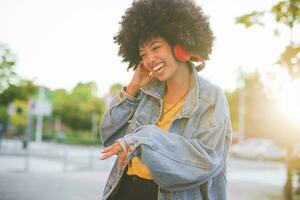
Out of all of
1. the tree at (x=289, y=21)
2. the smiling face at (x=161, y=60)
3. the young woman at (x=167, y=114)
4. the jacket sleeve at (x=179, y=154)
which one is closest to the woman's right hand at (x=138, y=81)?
the young woman at (x=167, y=114)

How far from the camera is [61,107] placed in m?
51.2

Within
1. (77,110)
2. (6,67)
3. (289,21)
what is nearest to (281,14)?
(289,21)

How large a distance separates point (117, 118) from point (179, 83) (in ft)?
1.12

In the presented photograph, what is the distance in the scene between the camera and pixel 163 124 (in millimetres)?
1993

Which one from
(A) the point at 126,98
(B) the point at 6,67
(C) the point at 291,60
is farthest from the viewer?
(B) the point at 6,67

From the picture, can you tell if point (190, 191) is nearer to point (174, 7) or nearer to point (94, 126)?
point (174, 7)

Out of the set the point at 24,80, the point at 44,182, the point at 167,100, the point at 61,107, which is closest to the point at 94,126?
the point at 61,107

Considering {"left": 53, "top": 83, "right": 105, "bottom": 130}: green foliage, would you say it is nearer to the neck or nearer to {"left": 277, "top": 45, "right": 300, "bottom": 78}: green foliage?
{"left": 277, "top": 45, "right": 300, "bottom": 78}: green foliage

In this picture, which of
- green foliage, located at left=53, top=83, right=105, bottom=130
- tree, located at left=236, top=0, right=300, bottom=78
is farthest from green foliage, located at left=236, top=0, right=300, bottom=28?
green foliage, located at left=53, top=83, right=105, bottom=130

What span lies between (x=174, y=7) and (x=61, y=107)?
50.3 metres

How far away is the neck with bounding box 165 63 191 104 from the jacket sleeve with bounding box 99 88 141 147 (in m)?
0.18

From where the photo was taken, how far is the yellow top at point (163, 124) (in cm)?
194

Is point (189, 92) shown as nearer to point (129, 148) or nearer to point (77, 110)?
point (129, 148)

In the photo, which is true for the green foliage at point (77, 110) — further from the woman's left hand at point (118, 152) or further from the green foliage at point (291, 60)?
the woman's left hand at point (118, 152)
